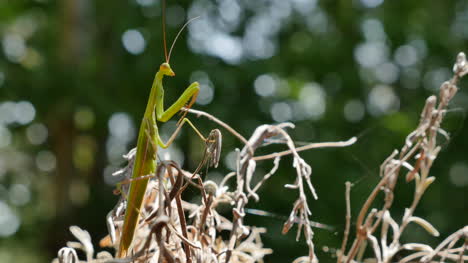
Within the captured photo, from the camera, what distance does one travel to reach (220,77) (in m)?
2.16

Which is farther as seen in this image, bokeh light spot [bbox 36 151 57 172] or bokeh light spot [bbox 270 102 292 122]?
bokeh light spot [bbox 36 151 57 172]

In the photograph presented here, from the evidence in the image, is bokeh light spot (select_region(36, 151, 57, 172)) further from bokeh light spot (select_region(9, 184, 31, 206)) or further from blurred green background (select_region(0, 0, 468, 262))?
bokeh light spot (select_region(9, 184, 31, 206))

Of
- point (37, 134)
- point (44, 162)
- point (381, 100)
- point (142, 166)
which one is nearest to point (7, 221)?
point (44, 162)

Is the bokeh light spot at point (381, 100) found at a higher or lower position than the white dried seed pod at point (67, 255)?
lower

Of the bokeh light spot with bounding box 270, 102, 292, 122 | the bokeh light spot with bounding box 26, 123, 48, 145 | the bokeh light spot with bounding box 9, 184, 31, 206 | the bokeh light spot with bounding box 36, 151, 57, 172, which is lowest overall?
the bokeh light spot with bounding box 9, 184, 31, 206

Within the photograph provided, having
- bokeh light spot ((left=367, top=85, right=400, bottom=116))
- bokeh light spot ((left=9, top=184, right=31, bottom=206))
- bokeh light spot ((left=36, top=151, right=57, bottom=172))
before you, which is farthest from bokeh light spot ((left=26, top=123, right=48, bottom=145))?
bokeh light spot ((left=367, top=85, right=400, bottom=116))

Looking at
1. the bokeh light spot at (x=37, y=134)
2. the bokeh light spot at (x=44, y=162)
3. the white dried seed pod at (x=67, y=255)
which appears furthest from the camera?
the bokeh light spot at (x=44, y=162)

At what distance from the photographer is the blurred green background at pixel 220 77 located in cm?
215

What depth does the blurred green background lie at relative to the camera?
2.15m

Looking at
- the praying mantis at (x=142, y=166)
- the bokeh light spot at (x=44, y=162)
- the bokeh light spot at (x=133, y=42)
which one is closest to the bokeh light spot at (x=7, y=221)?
the bokeh light spot at (x=44, y=162)

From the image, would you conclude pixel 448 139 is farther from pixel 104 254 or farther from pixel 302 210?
pixel 104 254

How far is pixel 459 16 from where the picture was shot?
3.14 m

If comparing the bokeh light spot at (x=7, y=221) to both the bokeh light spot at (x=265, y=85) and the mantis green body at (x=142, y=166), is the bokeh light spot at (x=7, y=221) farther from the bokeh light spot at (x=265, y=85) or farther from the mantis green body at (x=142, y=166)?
the mantis green body at (x=142, y=166)

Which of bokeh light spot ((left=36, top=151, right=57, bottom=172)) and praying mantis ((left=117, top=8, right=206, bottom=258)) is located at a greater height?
praying mantis ((left=117, top=8, right=206, bottom=258))
